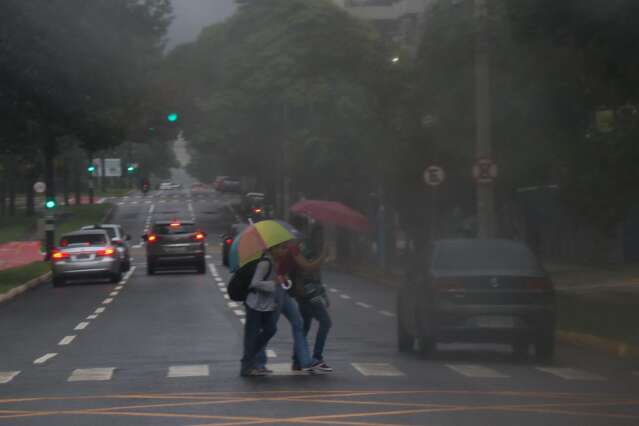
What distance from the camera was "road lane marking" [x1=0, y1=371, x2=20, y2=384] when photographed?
1502 centimetres

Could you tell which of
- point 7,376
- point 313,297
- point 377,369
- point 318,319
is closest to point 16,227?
point 7,376

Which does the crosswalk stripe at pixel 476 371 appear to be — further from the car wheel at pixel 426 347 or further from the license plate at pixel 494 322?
the car wheel at pixel 426 347

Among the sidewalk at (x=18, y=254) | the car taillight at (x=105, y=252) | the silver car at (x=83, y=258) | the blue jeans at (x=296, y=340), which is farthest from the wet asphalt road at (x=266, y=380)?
the sidewalk at (x=18, y=254)

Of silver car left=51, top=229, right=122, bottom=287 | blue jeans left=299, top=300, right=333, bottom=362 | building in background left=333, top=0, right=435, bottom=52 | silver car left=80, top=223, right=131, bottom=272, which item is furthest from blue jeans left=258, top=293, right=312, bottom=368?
building in background left=333, top=0, right=435, bottom=52

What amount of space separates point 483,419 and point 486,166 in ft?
52.7

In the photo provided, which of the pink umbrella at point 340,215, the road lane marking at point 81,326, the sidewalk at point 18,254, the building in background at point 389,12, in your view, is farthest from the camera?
the building in background at point 389,12

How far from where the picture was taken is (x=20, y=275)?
4009 cm

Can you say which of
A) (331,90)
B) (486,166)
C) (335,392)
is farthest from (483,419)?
(331,90)

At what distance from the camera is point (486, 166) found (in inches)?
1051

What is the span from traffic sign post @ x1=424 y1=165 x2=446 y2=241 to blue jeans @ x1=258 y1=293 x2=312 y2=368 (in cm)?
1691

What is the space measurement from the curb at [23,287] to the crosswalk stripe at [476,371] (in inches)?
712

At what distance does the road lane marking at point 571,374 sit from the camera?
14.7 meters

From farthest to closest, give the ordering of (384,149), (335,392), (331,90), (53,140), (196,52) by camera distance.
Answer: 1. (196,52)
2. (331,90)
3. (53,140)
4. (384,149)
5. (335,392)

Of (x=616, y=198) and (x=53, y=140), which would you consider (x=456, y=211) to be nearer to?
(x=53, y=140)
